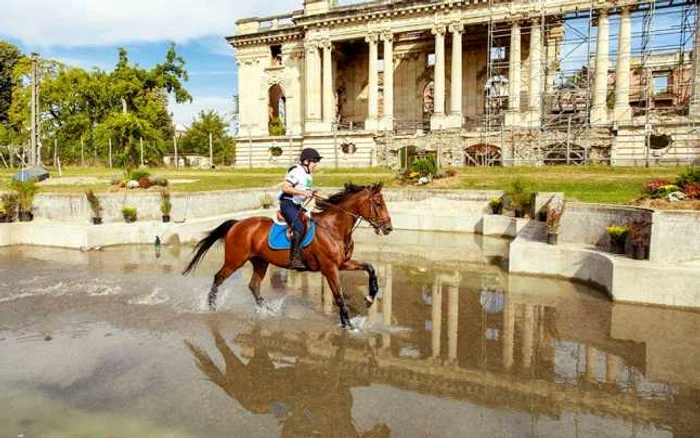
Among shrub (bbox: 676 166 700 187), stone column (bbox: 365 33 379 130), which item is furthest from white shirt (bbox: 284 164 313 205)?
stone column (bbox: 365 33 379 130)

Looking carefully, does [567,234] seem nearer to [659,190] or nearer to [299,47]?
[659,190]

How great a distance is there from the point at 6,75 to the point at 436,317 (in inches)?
2939

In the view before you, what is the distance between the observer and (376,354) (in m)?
6.84

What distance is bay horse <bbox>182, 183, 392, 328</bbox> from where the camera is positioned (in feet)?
26.5

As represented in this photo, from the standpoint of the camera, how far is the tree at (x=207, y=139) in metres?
69.5

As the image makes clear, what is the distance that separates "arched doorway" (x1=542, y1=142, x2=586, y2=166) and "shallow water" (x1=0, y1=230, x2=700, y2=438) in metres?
28.3

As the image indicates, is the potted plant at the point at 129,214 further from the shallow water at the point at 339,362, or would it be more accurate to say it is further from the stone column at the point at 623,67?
the stone column at the point at 623,67

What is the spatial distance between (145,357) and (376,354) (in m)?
3.27

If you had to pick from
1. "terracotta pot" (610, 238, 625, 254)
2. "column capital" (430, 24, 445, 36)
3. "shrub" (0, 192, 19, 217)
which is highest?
"column capital" (430, 24, 445, 36)

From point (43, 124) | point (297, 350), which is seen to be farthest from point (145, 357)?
point (43, 124)

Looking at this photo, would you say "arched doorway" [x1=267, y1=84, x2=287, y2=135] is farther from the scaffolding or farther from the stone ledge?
the stone ledge

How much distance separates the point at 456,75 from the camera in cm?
4216

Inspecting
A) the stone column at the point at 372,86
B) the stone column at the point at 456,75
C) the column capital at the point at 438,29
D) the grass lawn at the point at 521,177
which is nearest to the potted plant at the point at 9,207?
the grass lawn at the point at 521,177

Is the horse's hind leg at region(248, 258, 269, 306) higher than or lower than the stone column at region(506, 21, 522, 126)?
lower
